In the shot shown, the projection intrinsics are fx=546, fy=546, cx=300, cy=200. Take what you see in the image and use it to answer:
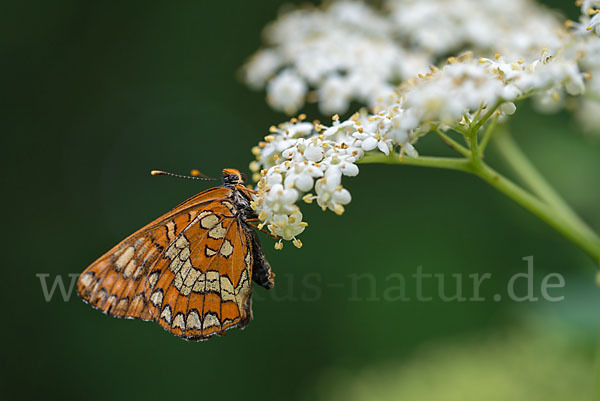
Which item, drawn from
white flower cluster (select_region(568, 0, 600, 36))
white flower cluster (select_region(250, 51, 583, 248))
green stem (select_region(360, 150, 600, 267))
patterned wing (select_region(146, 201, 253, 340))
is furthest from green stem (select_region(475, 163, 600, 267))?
patterned wing (select_region(146, 201, 253, 340))

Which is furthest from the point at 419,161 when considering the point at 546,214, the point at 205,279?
the point at 205,279

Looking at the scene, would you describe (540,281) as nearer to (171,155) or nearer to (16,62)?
(171,155)

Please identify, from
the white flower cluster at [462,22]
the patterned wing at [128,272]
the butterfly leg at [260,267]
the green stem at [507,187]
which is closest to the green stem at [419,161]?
the green stem at [507,187]

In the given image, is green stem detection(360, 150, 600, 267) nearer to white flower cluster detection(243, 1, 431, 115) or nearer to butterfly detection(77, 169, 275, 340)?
butterfly detection(77, 169, 275, 340)

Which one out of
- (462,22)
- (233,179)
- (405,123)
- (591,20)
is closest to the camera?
(405,123)

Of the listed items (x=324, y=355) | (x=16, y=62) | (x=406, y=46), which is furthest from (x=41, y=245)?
(x=406, y=46)

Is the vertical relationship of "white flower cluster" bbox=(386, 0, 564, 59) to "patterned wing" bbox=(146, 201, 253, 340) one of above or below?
above

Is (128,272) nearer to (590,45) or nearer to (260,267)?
(260,267)
